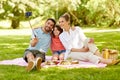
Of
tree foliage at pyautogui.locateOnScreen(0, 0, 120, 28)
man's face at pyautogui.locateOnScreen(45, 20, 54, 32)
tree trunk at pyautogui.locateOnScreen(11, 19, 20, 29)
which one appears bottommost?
tree trunk at pyautogui.locateOnScreen(11, 19, 20, 29)

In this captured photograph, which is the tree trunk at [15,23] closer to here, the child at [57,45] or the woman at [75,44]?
the child at [57,45]

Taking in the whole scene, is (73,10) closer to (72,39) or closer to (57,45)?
(57,45)

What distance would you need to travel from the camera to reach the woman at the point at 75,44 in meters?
5.63

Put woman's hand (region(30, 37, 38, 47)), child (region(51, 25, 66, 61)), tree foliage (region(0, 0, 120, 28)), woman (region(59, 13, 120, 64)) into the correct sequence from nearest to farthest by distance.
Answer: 1. woman's hand (region(30, 37, 38, 47))
2. woman (region(59, 13, 120, 64))
3. child (region(51, 25, 66, 61))
4. tree foliage (region(0, 0, 120, 28))

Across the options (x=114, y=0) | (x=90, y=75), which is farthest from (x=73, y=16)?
(x=90, y=75)

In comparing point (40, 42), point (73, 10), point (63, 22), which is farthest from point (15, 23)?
point (63, 22)

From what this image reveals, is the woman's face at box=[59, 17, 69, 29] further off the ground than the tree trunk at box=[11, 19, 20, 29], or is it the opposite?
the woman's face at box=[59, 17, 69, 29]

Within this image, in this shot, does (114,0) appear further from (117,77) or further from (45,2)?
(117,77)

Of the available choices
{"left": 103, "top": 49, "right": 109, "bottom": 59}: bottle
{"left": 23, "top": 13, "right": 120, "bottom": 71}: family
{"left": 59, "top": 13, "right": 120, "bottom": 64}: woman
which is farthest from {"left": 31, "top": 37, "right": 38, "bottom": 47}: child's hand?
{"left": 103, "top": 49, "right": 109, "bottom": 59}: bottle

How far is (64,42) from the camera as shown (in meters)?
5.75

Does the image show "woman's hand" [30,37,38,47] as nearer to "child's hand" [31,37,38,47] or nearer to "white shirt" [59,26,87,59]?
"child's hand" [31,37,38,47]

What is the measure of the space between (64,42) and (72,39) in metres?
0.14

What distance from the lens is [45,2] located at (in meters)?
22.0

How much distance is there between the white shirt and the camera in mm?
5719
